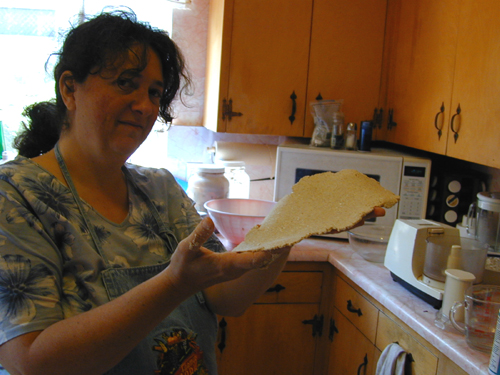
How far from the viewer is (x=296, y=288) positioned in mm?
1939

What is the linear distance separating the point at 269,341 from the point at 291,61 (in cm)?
129

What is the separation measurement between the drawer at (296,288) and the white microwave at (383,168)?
390mm

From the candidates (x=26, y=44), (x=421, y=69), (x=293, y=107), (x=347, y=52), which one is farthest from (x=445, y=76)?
(x=26, y=44)

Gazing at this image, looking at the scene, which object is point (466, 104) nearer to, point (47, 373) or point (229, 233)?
point (229, 233)

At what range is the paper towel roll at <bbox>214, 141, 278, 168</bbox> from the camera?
2.59 metres

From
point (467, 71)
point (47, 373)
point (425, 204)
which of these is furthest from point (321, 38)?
point (47, 373)

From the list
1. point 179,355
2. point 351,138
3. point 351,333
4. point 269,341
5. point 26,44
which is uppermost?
point 26,44

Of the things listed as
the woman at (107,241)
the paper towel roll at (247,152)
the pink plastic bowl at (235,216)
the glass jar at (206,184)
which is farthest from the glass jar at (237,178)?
the woman at (107,241)

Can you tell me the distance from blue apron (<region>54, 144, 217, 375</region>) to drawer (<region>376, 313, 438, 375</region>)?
0.62 meters

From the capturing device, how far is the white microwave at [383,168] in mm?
1966

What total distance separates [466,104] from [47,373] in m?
1.54

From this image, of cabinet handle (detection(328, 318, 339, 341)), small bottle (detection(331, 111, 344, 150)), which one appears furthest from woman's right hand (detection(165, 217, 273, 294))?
small bottle (detection(331, 111, 344, 150))

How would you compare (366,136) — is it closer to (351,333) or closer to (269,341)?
(351,333)

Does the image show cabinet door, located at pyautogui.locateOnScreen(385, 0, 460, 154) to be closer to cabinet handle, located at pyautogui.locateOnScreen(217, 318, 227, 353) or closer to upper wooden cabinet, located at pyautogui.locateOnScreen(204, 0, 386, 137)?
upper wooden cabinet, located at pyautogui.locateOnScreen(204, 0, 386, 137)
